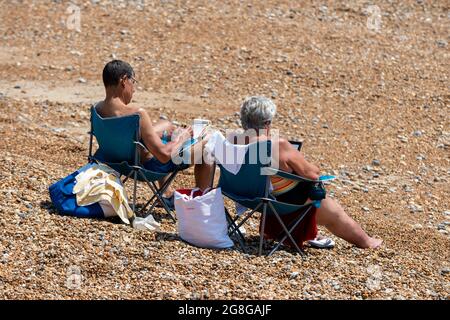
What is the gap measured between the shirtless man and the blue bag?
1.89 ft

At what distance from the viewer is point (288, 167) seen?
6.77 meters

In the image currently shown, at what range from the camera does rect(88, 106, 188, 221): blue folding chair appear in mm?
7199

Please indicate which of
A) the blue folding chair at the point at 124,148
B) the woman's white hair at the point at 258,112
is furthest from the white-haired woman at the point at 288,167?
the blue folding chair at the point at 124,148

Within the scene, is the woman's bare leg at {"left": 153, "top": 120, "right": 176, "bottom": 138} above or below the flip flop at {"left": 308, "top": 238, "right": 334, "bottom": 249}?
above

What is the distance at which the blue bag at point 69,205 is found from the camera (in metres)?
7.04

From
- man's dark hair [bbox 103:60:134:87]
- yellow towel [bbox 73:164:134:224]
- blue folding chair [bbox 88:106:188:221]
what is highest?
man's dark hair [bbox 103:60:134:87]

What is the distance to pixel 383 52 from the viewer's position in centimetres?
1389

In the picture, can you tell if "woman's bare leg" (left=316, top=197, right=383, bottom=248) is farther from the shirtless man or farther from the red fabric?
the shirtless man

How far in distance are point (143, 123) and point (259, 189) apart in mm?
1021

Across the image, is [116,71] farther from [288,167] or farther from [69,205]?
[288,167]

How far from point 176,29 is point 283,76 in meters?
2.14

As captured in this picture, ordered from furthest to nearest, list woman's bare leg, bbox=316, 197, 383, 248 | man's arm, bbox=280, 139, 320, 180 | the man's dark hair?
the man's dark hair < woman's bare leg, bbox=316, 197, 383, 248 < man's arm, bbox=280, 139, 320, 180

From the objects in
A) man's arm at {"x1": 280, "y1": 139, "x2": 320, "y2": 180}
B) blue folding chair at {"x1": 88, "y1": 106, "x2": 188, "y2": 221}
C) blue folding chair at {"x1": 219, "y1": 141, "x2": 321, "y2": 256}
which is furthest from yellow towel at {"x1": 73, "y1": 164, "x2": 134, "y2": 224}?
man's arm at {"x1": 280, "y1": 139, "x2": 320, "y2": 180}

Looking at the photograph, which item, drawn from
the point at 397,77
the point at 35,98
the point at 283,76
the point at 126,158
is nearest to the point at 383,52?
the point at 397,77
